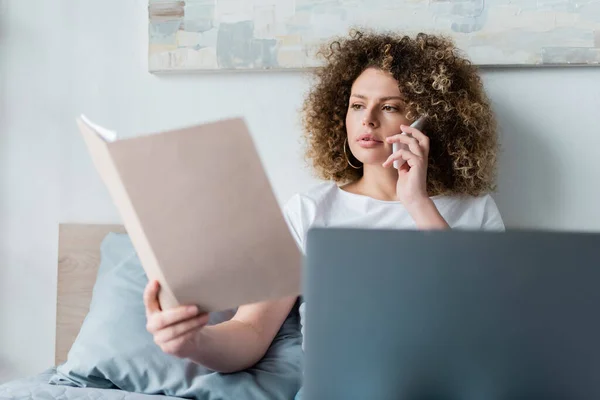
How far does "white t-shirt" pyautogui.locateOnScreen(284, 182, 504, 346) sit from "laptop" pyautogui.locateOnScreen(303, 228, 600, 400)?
91 cm

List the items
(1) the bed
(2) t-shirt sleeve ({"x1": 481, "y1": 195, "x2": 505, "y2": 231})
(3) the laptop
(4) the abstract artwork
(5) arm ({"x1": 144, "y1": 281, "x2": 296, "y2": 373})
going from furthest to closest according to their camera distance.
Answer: (1) the bed
(4) the abstract artwork
(2) t-shirt sleeve ({"x1": 481, "y1": 195, "x2": 505, "y2": 231})
(5) arm ({"x1": 144, "y1": 281, "x2": 296, "y2": 373})
(3) the laptop

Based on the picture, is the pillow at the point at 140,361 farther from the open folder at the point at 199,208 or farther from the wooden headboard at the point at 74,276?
the open folder at the point at 199,208

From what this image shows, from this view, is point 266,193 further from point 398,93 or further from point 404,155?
point 398,93

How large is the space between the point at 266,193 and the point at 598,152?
3.89 ft

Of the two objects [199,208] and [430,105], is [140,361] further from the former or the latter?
[430,105]

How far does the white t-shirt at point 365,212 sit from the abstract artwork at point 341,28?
0.38 meters

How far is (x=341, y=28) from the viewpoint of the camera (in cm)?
177

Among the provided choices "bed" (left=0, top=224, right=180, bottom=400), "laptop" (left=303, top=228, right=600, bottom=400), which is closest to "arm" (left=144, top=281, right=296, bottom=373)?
"laptop" (left=303, top=228, right=600, bottom=400)

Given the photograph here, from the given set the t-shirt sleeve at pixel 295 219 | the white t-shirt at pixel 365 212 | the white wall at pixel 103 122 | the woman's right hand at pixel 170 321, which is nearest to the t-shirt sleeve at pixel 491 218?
the white t-shirt at pixel 365 212

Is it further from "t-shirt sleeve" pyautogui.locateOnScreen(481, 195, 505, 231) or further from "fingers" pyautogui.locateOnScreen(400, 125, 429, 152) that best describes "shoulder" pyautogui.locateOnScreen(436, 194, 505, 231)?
"fingers" pyautogui.locateOnScreen(400, 125, 429, 152)

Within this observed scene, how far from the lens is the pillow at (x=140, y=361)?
1.34 meters

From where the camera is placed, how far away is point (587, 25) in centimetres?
166

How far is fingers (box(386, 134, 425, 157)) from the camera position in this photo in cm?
143

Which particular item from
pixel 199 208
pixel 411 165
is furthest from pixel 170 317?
pixel 411 165
